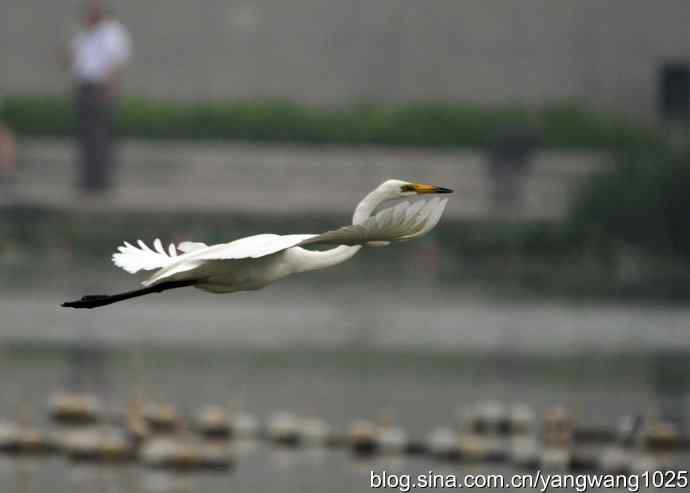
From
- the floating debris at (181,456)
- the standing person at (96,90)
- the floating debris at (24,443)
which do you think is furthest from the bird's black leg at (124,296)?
the standing person at (96,90)

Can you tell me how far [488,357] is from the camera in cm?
2655

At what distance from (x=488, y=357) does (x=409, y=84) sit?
43.1 feet

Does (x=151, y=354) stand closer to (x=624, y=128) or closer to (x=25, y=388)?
(x=25, y=388)

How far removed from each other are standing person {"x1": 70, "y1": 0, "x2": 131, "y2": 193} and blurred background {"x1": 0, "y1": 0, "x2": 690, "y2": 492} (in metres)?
0.04

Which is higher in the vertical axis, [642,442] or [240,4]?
[240,4]

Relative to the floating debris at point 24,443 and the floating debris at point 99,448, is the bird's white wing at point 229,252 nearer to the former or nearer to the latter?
the floating debris at point 99,448

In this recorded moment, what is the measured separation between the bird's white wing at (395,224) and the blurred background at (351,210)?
8.16 meters

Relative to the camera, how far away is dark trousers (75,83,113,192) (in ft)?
107

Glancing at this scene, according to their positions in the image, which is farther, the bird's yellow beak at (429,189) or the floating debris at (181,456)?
the floating debris at (181,456)

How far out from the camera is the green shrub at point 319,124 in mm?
34812

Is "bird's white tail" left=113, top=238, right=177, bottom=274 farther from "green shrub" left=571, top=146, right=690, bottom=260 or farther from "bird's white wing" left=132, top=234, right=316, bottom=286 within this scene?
"green shrub" left=571, top=146, right=690, bottom=260

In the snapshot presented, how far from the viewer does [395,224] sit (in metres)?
10.5

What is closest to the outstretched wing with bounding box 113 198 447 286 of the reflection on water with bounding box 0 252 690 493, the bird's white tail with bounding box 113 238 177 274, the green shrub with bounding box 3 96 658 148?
the bird's white tail with bounding box 113 238 177 274

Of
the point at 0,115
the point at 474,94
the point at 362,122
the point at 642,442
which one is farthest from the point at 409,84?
the point at 642,442
